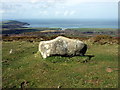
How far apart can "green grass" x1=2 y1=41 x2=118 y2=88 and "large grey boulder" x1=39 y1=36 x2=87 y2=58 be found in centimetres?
93

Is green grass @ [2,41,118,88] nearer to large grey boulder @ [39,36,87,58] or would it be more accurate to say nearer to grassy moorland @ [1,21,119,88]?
grassy moorland @ [1,21,119,88]

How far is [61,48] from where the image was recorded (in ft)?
77.3

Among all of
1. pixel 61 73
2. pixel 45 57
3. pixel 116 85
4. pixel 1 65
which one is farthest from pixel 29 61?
pixel 116 85

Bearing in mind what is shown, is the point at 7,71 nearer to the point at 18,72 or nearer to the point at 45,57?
the point at 18,72

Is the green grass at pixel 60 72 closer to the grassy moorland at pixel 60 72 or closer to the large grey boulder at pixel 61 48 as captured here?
the grassy moorland at pixel 60 72

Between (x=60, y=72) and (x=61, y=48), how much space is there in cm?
583

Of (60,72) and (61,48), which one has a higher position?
(61,48)

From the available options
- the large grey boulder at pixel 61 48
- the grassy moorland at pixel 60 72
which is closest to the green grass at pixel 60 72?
the grassy moorland at pixel 60 72

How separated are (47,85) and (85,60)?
9.08m

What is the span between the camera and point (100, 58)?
2391 cm

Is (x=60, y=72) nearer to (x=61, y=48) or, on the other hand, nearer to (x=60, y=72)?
(x=60, y=72)

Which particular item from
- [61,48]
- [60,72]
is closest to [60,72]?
[60,72]

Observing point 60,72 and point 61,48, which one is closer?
point 60,72

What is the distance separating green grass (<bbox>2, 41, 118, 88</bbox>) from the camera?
50.2 feet
